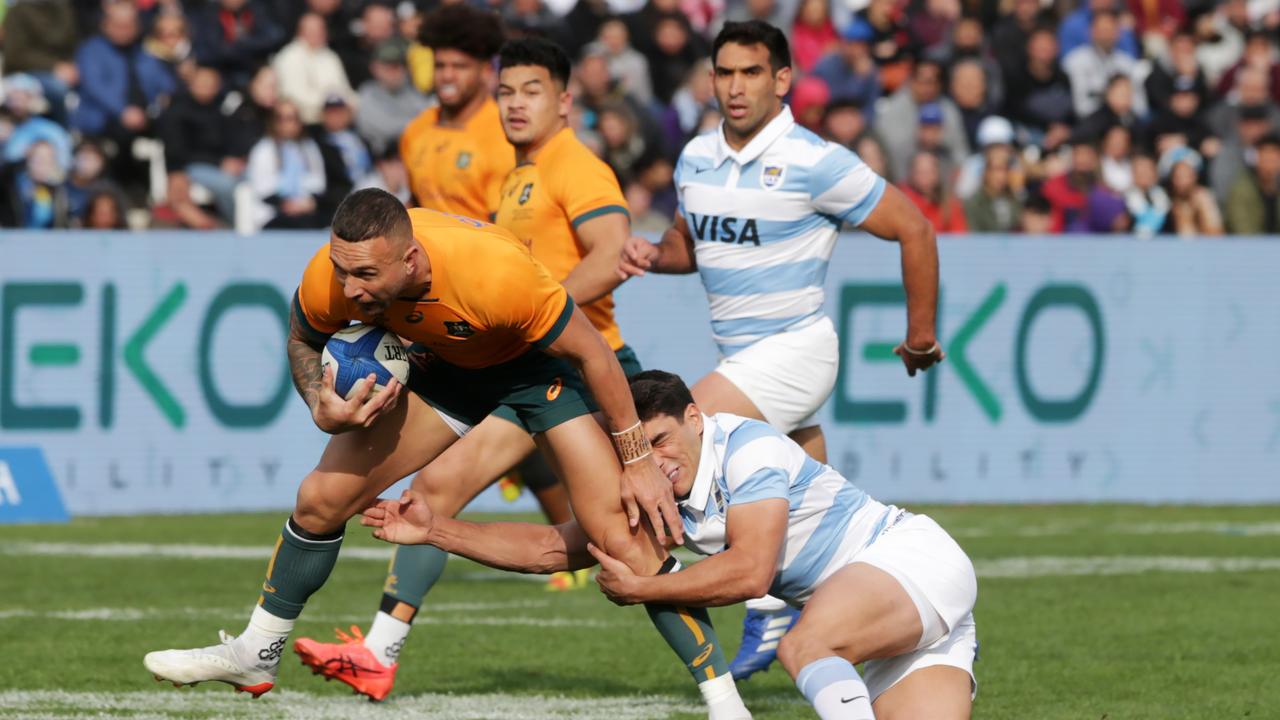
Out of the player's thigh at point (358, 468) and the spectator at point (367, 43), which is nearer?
the player's thigh at point (358, 468)

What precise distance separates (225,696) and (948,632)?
10.0ft

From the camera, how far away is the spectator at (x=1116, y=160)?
59.9 feet

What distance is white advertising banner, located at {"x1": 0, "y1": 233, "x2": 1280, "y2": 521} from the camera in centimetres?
1357

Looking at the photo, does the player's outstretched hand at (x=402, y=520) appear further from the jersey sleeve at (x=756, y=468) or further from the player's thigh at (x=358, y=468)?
the jersey sleeve at (x=756, y=468)

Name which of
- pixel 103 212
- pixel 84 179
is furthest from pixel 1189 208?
pixel 84 179

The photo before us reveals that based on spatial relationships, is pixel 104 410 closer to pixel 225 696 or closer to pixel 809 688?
pixel 225 696

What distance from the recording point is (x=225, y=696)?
25.7 feet

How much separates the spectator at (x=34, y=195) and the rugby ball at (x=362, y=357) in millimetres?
9402

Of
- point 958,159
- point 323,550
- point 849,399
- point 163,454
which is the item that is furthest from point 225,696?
point 958,159

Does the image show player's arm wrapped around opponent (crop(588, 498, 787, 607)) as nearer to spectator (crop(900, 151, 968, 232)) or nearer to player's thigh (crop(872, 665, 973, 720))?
player's thigh (crop(872, 665, 973, 720))

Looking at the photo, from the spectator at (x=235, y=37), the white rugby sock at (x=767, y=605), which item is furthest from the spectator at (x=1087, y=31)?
the white rugby sock at (x=767, y=605)

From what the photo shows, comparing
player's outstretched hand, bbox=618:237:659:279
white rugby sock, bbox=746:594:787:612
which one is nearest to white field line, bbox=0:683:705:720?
white rugby sock, bbox=746:594:787:612

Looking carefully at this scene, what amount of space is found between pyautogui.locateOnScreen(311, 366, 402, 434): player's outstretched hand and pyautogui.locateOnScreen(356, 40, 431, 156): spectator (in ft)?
34.3

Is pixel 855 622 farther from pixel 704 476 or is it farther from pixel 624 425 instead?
pixel 624 425
